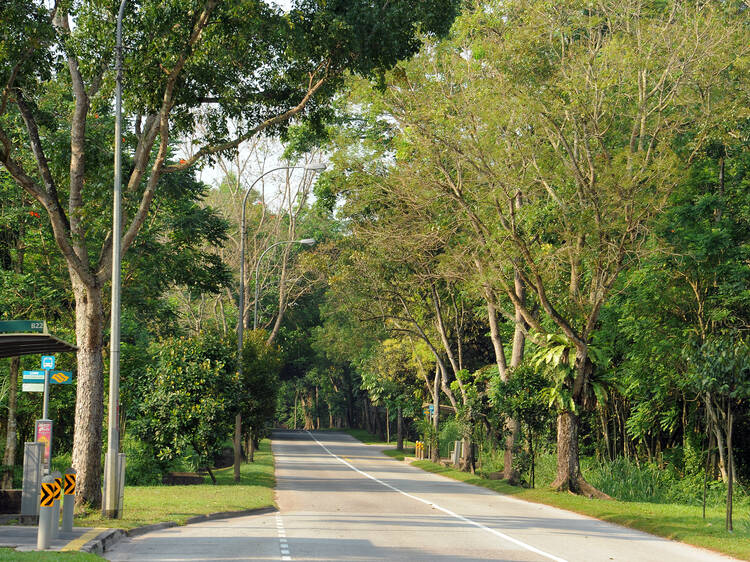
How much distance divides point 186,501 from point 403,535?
8129 mm

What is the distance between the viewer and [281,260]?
5716 centimetres

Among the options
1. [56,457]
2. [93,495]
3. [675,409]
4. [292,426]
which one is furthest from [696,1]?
[292,426]

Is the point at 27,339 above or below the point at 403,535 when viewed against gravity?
above

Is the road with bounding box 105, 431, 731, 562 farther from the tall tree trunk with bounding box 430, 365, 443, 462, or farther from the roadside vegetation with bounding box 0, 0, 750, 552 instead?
the tall tree trunk with bounding box 430, 365, 443, 462

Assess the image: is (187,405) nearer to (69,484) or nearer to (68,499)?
(68,499)

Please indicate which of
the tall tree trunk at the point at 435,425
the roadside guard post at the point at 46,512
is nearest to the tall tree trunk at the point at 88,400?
the roadside guard post at the point at 46,512

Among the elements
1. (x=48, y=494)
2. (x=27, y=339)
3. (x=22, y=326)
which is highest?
(x=22, y=326)

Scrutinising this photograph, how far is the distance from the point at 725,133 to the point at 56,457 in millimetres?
26907

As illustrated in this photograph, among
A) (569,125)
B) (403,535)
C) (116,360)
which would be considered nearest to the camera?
(403,535)

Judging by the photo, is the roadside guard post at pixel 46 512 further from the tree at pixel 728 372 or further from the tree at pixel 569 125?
the tree at pixel 569 125

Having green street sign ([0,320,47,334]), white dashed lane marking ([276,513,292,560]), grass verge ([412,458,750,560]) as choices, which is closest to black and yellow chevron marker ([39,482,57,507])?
green street sign ([0,320,47,334])

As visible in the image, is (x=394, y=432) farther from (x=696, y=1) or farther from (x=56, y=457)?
(x=696, y=1)

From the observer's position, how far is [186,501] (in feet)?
72.6

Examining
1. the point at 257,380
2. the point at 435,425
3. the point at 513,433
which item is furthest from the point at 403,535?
the point at 435,425
